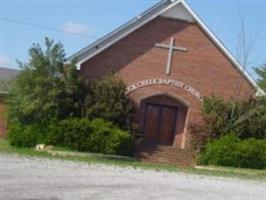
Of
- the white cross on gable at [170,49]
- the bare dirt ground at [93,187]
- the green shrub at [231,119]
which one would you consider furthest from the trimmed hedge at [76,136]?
the bare dirt ground at [93,187]

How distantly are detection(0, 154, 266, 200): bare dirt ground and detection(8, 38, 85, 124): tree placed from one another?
Result: 11.2 meters

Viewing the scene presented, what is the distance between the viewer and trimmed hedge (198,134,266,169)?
30.8 metres

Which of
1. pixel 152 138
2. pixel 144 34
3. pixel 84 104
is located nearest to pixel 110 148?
pixel 84 104

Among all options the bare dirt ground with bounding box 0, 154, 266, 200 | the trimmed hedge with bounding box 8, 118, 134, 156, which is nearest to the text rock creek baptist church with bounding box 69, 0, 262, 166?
the trimmed hedge with bounding box 8, 118, 134, 156

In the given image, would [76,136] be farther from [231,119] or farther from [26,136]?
[231,119]

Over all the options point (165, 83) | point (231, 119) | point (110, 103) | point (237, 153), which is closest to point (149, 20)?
point (165, 83)

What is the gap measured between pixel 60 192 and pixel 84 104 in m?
18.6

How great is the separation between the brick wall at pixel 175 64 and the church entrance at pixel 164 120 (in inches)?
17.9

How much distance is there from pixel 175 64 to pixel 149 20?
2.65m

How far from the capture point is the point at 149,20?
3406 cm

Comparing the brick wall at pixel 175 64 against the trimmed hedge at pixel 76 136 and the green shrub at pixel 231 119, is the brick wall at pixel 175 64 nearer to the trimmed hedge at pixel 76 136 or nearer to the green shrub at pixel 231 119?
the green shrub at pixel 231 119

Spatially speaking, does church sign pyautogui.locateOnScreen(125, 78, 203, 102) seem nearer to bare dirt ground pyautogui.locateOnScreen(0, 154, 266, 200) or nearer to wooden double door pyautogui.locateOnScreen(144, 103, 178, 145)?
wooden double door pyautogui.locateOnScreen(144, 103, 178, 145)

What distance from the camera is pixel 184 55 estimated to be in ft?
114

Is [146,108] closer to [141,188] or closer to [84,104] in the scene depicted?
[84,104]
